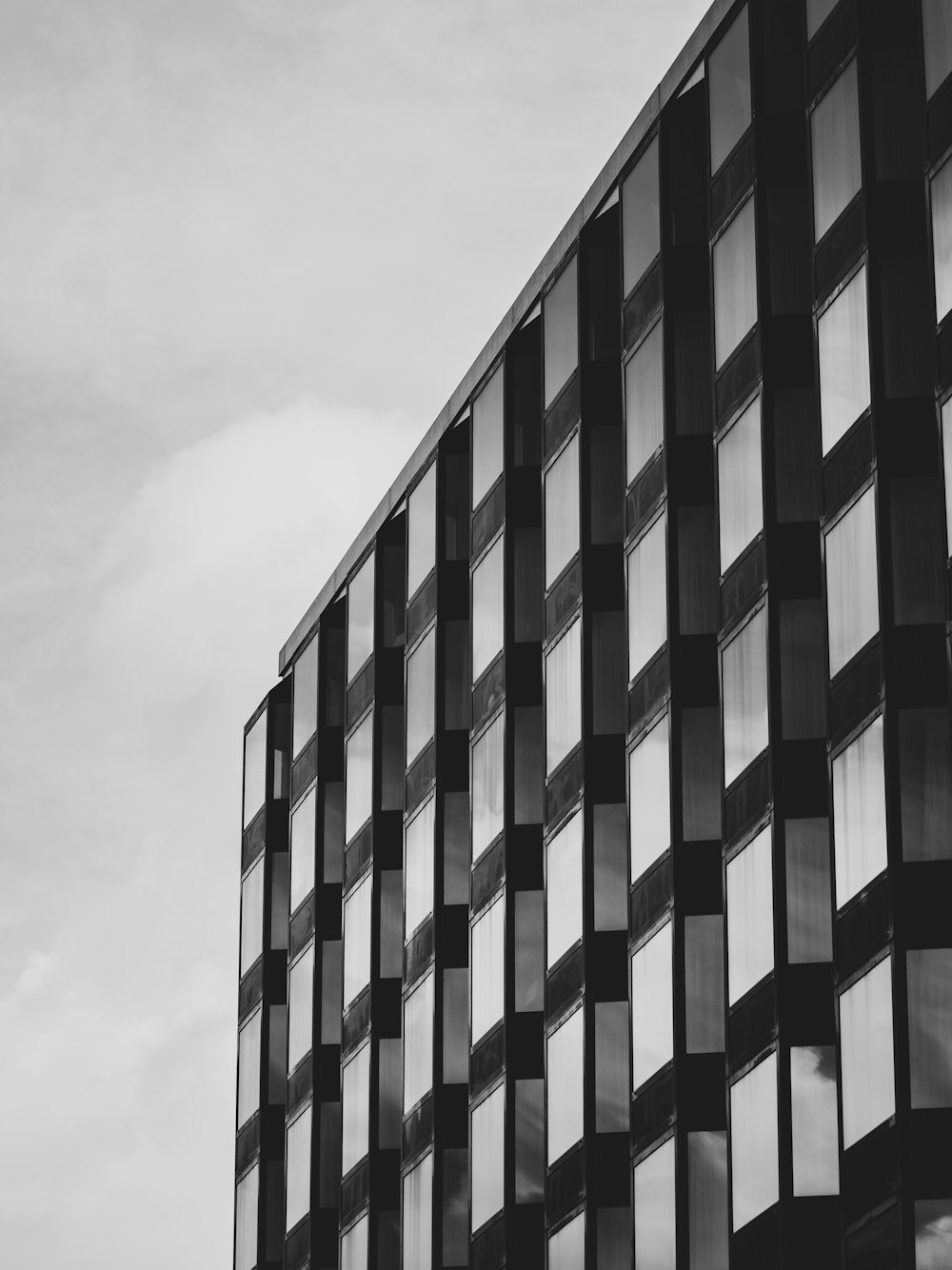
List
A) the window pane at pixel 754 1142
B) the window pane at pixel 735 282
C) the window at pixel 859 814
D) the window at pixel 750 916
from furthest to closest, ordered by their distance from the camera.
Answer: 1. the window pane at pixel 735 282
2. the window at pixel 750 916
3. the window pane at pixel 754 1142
4. the window at pixel 859 814

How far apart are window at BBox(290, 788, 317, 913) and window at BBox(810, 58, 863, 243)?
32.9m

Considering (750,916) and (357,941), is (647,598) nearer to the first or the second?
(750,916)

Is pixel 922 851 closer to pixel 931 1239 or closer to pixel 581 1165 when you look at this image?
pixel 931 1239

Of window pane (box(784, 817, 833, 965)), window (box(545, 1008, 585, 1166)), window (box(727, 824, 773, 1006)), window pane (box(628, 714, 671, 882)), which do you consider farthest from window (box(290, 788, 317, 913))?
window pane (box(784, 817, 833, 965))

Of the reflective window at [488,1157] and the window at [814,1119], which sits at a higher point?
the reflective window at [488,1157]

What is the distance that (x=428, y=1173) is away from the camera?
62.6 meters

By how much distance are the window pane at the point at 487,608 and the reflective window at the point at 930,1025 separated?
74.4 feet

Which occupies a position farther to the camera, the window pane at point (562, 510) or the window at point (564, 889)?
the window pane at point (562, 510)

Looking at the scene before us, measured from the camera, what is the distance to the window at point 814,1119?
43500mm

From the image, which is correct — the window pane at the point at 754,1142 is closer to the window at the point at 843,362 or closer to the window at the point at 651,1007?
the window at the point at 651,1007

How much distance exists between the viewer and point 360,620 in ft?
243

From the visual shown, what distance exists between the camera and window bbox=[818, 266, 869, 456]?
45.3m

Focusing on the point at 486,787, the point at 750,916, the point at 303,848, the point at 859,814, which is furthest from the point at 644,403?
the point at 303,848

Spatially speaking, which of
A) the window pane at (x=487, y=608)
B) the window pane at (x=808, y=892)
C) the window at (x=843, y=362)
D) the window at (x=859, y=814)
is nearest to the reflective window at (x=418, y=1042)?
the window pane at (x=487, y=608)
